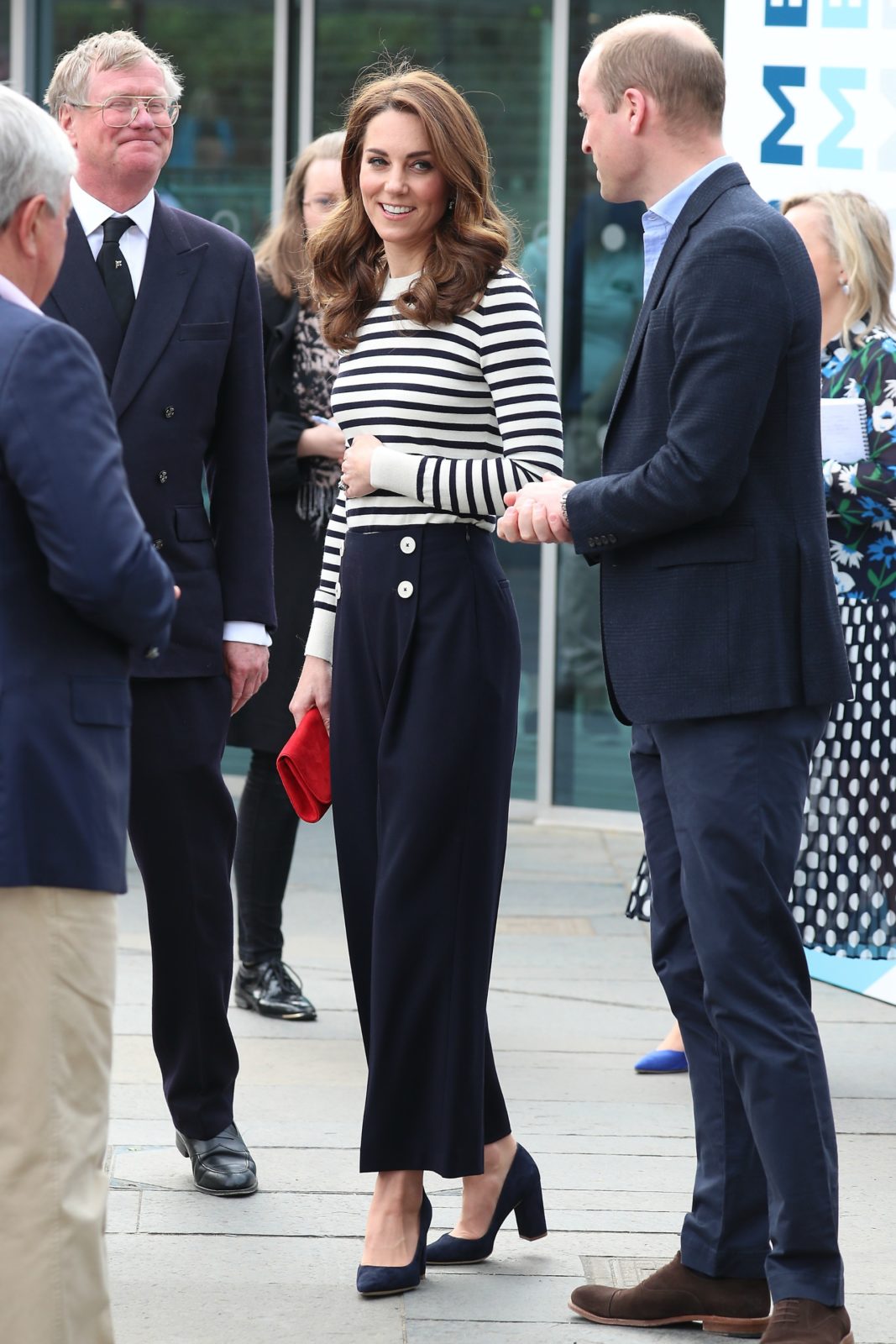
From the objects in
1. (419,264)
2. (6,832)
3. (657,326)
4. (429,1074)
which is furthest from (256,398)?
(6,832)

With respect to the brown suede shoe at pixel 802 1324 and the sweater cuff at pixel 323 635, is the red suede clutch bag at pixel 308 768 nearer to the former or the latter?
the sweater cuff at pixel 323 635

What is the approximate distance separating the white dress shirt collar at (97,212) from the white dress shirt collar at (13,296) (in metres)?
1.36

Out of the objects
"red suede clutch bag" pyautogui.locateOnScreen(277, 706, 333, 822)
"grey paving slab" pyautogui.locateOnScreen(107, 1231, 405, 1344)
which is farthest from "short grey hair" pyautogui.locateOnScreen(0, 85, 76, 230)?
"grey paving slab" pyautogui.locateOnScreen(107, 1231, 405, 1344)

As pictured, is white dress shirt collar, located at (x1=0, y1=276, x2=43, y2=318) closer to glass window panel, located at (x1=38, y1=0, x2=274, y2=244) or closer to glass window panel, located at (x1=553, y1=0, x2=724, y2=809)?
glass window panel, located at (x1=553, y1=0, x2=724, y2=809)

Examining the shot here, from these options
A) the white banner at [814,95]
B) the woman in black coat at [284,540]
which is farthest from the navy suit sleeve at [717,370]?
the white banner at [814,95]

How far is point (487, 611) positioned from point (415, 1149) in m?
0.95

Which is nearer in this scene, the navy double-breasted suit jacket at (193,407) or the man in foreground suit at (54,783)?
the man in foreground suit at (54,783)

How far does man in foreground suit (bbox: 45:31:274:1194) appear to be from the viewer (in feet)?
12.1

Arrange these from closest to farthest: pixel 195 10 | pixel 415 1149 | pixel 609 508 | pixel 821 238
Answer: pixel 609 508, pixel 415 1149, pixel 821 238, pixel 195 10

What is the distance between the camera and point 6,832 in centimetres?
238

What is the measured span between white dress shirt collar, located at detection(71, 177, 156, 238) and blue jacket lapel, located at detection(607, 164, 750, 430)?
1.18 m

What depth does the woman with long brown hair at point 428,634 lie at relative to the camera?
3.36 meters

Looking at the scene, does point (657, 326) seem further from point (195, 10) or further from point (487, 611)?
point (195, 10)

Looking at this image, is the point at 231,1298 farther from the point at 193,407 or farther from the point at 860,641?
the point at 860,641
